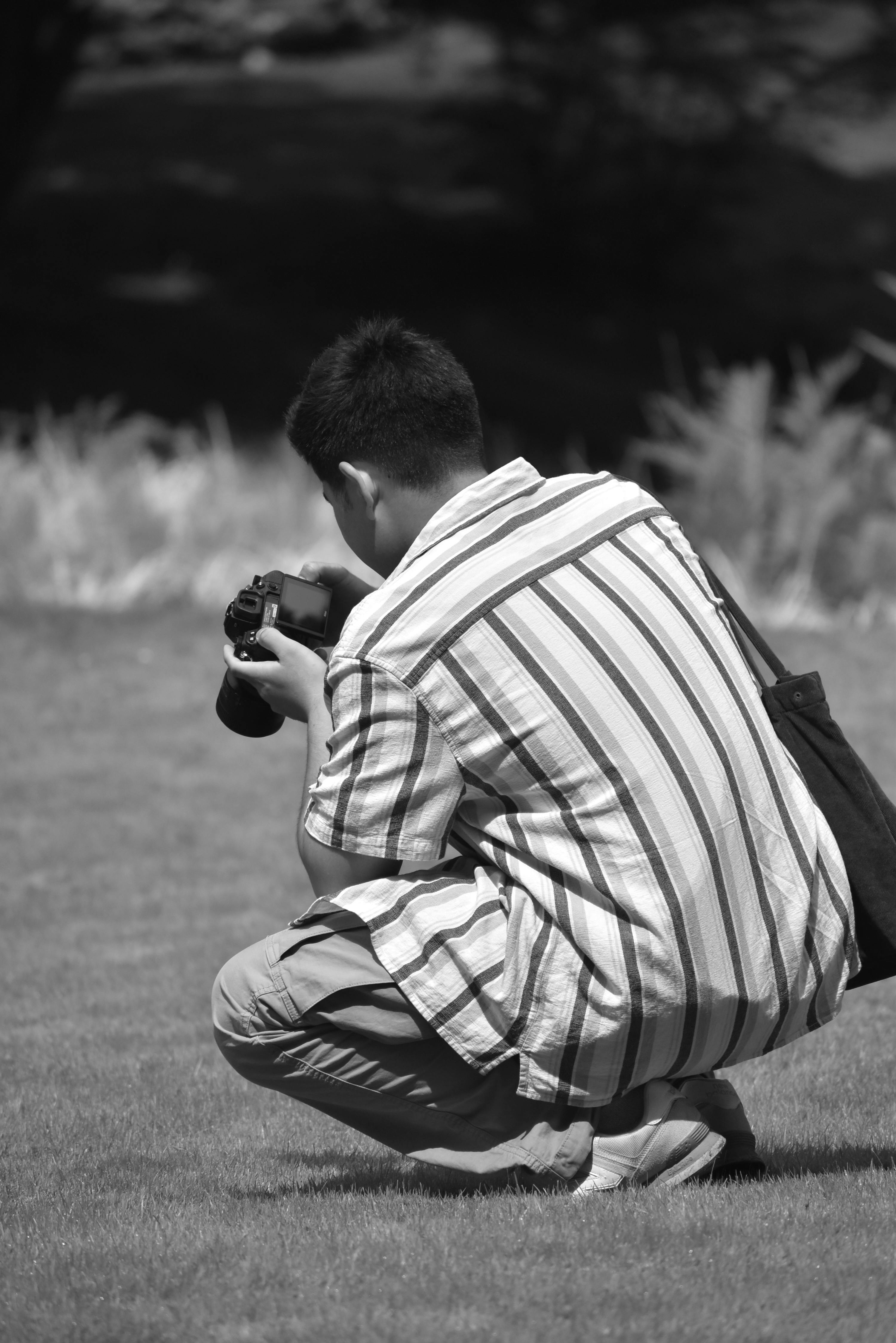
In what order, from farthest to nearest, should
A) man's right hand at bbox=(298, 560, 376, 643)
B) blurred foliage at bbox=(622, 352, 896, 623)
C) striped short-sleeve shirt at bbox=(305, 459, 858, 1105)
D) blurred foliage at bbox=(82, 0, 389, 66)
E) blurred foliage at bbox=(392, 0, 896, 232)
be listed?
blurred foliage at bbox=(82, 0, 389, 66) → blurred foliage at bbox=(392, 0, 896, 232) → blurred foliage at bbox=(622, 352, 896, 623) → man's right hand at bbox=(298, 560, 376, 643) → striped short-sleeve shirt at bbox=(305, 459, 858, 1105)

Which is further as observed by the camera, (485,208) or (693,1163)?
(485,208)

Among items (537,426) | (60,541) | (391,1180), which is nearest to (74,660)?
(60,541)

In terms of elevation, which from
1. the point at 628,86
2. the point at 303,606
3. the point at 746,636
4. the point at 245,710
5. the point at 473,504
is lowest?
the point at 628,86

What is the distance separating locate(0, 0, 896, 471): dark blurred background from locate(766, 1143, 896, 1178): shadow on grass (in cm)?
1313

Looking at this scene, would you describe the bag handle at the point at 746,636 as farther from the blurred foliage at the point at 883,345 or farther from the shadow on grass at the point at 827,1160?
the blurred foliage at the point at 883,345

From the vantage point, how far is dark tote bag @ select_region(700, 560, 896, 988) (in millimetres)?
3055

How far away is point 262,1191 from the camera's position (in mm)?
3326

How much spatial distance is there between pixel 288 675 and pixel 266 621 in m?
0.14

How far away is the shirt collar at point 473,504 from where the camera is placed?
3.01 m

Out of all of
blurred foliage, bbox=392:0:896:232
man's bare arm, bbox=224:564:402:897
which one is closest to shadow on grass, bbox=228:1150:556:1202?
man's bare arm, bbox=224:564:402:897

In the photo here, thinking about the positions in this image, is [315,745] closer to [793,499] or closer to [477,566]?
[477,566]

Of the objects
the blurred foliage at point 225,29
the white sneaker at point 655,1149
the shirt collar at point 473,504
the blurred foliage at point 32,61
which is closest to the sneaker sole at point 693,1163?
the white sneaker at point 655,1149

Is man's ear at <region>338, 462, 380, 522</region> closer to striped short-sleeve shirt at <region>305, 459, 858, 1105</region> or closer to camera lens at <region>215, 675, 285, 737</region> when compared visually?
striped short-sleeve shirt at <region>305, 459, 858, 1105</region>

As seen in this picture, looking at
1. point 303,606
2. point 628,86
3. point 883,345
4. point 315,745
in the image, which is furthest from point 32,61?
point 315,745
